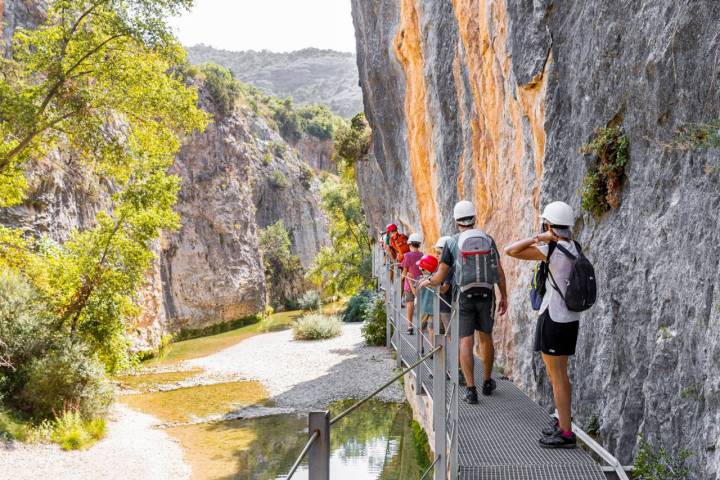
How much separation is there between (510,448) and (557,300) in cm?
123

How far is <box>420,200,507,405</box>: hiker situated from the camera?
5516mm

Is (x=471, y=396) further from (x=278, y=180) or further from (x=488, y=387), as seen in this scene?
(x=278, y=180)

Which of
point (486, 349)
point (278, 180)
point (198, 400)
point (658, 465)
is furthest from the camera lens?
point (278, 180)

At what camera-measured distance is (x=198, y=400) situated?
13977 mm

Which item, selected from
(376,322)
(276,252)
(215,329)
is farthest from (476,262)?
(276,252)

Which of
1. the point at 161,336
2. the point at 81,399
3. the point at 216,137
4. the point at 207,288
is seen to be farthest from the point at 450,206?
the point at 216,137

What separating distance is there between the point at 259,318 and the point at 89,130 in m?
22.2

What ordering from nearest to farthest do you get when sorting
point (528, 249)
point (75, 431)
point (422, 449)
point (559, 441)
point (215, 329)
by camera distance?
point (528, 249) → point (559, 441) → point (422, 449) → point (75, 431) → point (215, 329)

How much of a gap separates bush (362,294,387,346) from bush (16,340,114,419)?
7670mm

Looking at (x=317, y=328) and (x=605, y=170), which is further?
(x=317, y=328)

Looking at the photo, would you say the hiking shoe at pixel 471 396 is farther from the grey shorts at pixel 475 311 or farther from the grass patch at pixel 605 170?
the grass patch at pixel 605 170

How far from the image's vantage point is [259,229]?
137ft

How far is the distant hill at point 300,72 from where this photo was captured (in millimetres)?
123312

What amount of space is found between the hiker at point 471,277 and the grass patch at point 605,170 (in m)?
0.94
